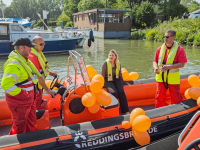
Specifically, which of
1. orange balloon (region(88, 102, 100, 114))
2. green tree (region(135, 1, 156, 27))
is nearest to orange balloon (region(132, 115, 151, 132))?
orange balloon (region(88, 102, 100, 114))

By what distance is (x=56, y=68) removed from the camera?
10.3 metres

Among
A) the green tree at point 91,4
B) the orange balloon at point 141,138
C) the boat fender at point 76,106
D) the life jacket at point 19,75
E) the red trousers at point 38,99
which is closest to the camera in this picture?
the life jacket at point 19,75

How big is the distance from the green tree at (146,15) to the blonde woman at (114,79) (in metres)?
25.4

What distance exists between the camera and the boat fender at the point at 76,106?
3182 millimetres

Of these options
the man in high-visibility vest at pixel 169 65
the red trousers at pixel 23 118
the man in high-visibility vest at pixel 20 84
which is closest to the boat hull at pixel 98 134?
the red trousers at pixel 23 118

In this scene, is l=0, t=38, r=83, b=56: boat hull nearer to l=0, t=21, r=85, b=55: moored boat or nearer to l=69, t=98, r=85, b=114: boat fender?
l=0, t=21, r=85, b=55: moored boat

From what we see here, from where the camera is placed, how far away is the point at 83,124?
293cm

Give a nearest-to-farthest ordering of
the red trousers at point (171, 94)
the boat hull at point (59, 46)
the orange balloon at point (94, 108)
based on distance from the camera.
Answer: the orange balloon at point (94, 108)
the red trousers at point (171, 94)
the boat hull at point (59, 46)

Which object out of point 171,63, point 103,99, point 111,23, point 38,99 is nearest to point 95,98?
point 103,99

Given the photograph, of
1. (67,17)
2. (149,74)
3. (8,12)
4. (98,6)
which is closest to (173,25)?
(149,74)

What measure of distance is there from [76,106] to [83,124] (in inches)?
14.9

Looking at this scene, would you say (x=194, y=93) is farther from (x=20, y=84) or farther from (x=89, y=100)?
(x=20, y=84)

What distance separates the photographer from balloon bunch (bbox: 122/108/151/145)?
2.67 m

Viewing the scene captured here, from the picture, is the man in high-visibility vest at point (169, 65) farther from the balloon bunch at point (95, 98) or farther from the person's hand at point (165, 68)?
the balloon bunch at point (95, 98)
